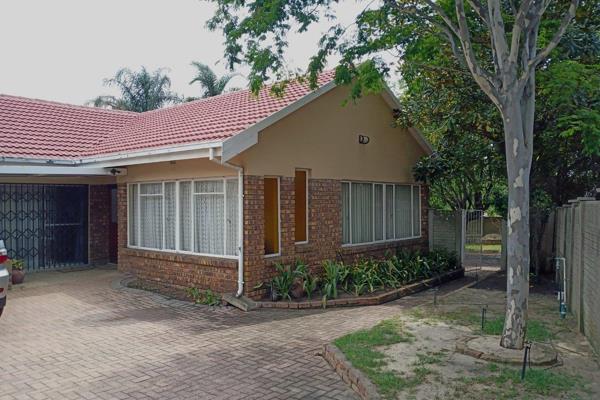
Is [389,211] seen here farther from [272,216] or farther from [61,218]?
[61,218]

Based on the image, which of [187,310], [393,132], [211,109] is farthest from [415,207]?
[187,310]

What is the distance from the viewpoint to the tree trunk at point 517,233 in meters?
6.06

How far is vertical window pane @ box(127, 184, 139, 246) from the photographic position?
12.1 meters

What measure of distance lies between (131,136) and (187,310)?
5.97m

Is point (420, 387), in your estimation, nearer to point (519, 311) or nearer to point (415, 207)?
point (519, 311)

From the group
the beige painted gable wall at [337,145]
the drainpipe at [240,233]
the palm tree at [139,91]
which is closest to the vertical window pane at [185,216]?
the drainpipe at [240,233]

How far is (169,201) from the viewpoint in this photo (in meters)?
11.0

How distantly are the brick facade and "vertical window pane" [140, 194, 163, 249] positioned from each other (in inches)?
10.8

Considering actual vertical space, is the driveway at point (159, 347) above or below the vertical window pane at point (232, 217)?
below

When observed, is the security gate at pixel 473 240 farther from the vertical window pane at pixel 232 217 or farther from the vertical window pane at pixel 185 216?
the vertical window pane at pixel 185 216

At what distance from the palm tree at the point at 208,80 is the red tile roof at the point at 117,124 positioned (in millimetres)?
10040

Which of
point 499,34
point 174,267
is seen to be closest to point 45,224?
point 174,267

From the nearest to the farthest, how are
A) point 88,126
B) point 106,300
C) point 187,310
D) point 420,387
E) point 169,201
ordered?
1. point 420,387
2. point 187,310
3. point 106,300
4. point 169,201
5. point 88,126

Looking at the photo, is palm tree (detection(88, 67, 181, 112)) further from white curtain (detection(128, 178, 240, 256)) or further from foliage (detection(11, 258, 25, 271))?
foliage (detection(11, 258, 25, 271))
